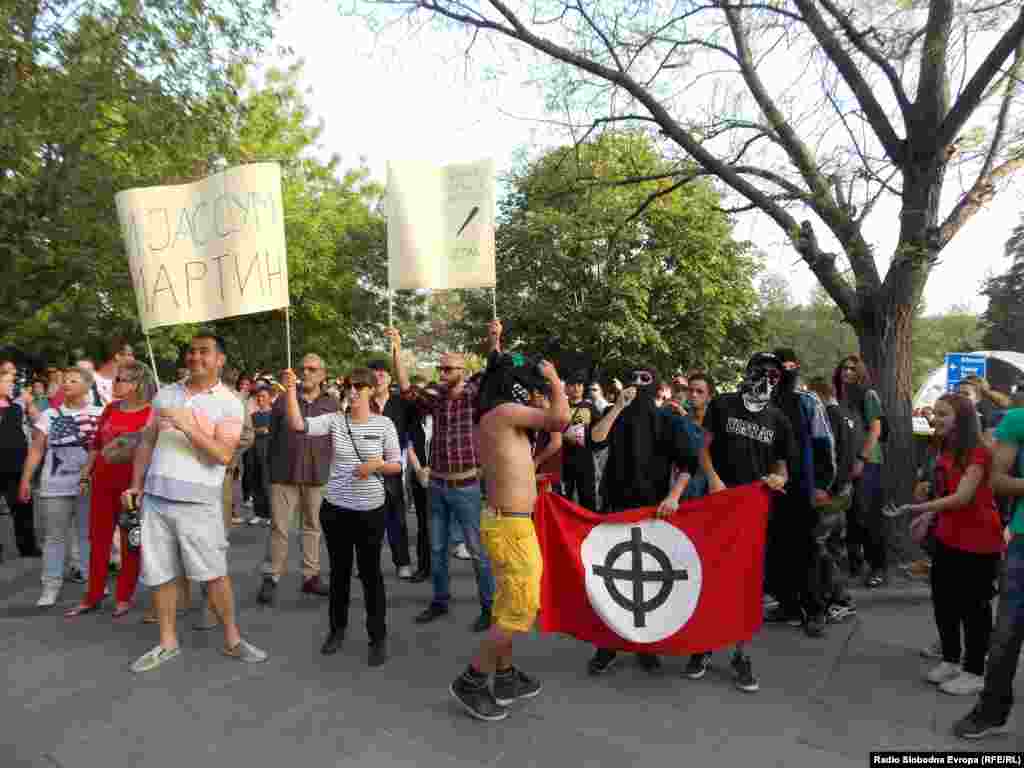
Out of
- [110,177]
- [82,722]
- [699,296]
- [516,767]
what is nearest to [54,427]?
[82,722]

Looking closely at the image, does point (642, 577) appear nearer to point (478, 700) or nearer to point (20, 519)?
point (478, 700)

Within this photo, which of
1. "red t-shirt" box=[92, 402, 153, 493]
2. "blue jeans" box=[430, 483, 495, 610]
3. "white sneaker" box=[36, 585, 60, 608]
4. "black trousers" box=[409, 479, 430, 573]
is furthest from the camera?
"black trousers" box=[409, 479, 430, 573]

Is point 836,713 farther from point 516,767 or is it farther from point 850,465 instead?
point 850,465

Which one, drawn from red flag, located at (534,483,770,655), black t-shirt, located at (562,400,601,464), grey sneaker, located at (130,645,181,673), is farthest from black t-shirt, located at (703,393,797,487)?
grey sneaker, located at (130,645,181,673)

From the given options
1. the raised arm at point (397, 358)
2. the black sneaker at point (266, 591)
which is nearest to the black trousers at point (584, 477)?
the raised arm at point (397, 358)

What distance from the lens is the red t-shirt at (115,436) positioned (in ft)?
19.0

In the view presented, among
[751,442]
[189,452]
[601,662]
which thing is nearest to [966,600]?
[751,442]

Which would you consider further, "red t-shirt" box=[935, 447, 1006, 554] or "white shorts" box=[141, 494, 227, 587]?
"white shorts" box=[141, 494, 227, 587]

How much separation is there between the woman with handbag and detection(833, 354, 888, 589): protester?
20.1 ft

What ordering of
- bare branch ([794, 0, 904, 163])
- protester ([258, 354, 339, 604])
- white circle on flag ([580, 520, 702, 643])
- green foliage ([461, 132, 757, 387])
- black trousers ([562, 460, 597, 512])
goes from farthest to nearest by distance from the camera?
green foliage ([461, 132, 757, 387]) < black trousers ([562, 460, 597, 512]) < bare branch ([794, 0, 904, 163]) < protester ([258, 354, 339, 604]) < white circle on flag ([580, 520, 702, 643])

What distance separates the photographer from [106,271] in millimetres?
11883

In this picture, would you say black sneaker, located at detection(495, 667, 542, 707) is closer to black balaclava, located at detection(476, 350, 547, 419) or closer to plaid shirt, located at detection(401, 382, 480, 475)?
black balaclava, located at detection(476, 350, 547, 419)

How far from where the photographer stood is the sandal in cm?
582

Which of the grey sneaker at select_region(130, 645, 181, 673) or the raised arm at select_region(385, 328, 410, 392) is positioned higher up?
the raised arm at select_region(385, 328, 410, 392)
